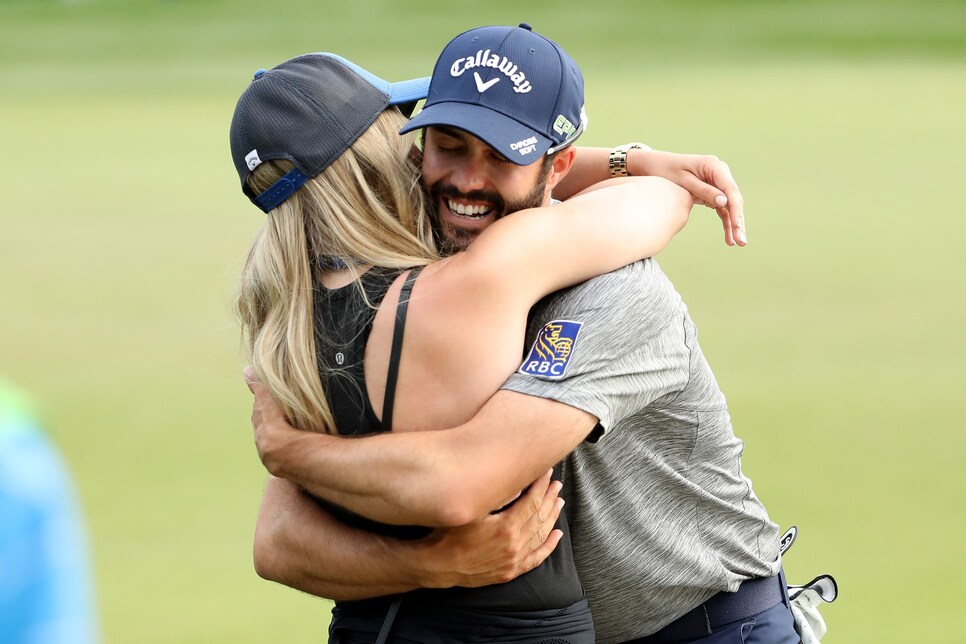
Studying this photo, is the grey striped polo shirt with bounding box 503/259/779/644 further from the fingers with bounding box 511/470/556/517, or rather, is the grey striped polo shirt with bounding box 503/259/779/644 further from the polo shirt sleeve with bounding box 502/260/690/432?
the fingers with bounding box 511/470/556/517

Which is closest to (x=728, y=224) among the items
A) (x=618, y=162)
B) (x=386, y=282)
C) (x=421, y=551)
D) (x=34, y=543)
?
(x=618, y=162)

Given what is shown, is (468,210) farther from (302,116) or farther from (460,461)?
(460,461)

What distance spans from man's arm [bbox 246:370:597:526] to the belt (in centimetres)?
50

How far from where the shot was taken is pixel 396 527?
2.15 meters

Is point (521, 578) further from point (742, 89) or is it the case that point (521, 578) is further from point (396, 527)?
point (742, 89)

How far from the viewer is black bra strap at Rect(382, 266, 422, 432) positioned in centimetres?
203

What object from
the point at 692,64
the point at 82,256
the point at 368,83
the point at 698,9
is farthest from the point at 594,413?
the point at 698,9

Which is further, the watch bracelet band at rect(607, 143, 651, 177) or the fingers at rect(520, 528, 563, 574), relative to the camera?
the watch bracelet band at rect(607, 143, 651, 177)

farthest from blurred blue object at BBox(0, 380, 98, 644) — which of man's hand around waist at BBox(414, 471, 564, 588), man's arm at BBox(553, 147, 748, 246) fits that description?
man's arm at BBox(553, 147, 748, 246)

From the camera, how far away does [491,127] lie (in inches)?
86.2

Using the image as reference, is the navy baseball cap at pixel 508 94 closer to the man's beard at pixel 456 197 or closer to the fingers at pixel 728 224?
the man's beard at pixel 456 197

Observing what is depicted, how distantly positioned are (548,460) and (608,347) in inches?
7.6

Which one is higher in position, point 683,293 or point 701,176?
point 701,176

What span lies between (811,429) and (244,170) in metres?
3.97
